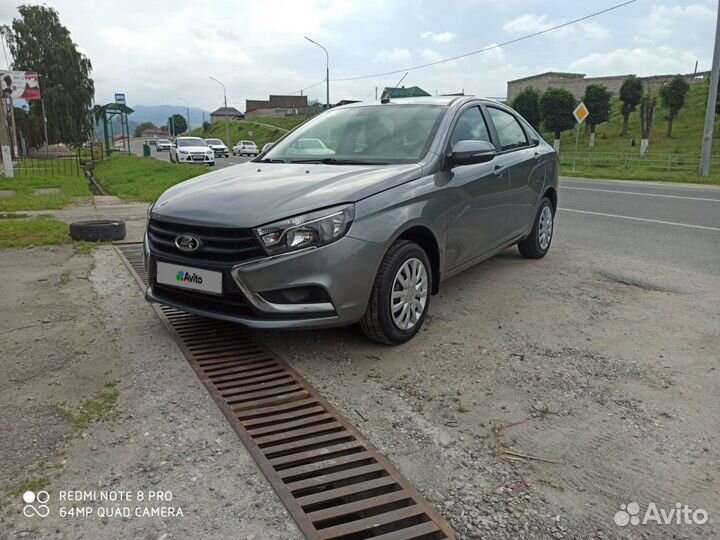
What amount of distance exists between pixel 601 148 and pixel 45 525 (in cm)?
4918

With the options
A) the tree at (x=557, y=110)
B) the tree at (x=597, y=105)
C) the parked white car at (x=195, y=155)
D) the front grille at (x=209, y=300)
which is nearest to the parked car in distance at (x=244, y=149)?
the parked white car at (x=195, y=155)

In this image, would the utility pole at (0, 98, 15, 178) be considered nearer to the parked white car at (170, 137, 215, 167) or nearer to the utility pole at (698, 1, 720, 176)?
the parked white car at (170, 137, 215, 167)

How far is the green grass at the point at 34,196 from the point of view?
35.1 feet

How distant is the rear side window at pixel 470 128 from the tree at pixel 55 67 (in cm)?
4823

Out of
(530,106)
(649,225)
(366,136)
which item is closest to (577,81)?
(530,106)

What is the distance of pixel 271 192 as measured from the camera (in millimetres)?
3494

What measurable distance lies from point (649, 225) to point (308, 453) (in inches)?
305

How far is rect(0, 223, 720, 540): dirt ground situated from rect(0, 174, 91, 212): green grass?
6.60 meters

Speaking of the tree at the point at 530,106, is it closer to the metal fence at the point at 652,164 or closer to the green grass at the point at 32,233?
the metal fence at the point at 652,164

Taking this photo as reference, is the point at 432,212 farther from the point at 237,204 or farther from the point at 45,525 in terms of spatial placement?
the point at 45,525

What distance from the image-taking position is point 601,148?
4553 centimetres

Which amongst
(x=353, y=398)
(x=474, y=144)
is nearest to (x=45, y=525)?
(x=353, y=398)

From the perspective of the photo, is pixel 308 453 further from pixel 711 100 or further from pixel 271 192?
pixel 711 100

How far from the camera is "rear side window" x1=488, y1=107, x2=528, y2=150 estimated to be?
204 inches
